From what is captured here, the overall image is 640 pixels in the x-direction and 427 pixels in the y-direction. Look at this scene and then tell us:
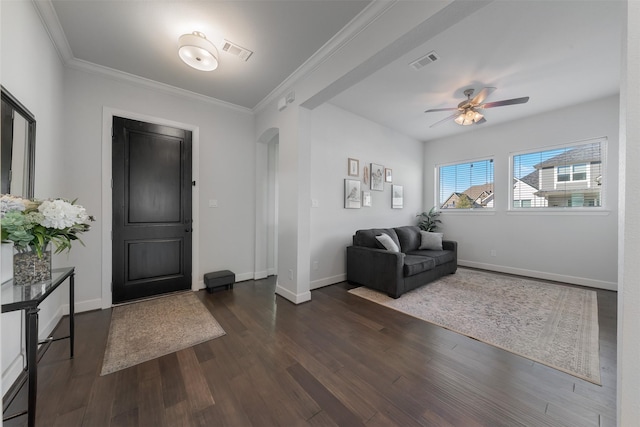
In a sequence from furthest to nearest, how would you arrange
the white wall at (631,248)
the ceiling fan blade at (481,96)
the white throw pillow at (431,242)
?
the white throw pillow at (431,242) < the ceiling fan blade at (481,96) < the white wall at (631,248)

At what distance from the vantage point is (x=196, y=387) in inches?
62.7

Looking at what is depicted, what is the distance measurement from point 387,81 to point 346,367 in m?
3.29

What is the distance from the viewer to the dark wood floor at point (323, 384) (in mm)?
1374

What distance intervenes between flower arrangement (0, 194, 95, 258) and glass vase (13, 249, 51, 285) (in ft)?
0.13

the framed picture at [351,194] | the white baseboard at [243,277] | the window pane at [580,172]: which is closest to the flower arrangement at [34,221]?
the white baseboard at [243,277]

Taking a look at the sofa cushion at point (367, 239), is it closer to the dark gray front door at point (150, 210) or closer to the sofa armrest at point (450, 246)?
the sofa armrest at point (450, 246)

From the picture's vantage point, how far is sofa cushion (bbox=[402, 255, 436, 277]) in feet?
10.7

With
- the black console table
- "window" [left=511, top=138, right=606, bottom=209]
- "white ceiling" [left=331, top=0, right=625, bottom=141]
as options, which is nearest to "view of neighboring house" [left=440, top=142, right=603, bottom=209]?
"window" [left=511, top=138, right=606, bottom=209]

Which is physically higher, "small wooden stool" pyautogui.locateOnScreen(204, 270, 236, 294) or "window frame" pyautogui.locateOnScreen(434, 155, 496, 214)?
"window frame" pyautogui.locateOnScreen(434, 155, 496, 214)

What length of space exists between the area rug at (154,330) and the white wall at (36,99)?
0.51 metres

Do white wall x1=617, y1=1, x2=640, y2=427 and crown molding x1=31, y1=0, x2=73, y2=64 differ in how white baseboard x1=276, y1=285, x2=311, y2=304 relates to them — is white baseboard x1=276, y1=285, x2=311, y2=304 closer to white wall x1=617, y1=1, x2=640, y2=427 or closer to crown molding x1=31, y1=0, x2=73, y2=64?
white wall x1=617, y1=1, x2=640, y2=427

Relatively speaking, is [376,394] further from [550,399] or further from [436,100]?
[436,100]

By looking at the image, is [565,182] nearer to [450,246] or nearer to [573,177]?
[573,177]

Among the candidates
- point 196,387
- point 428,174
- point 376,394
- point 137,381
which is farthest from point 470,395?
point 428,174
